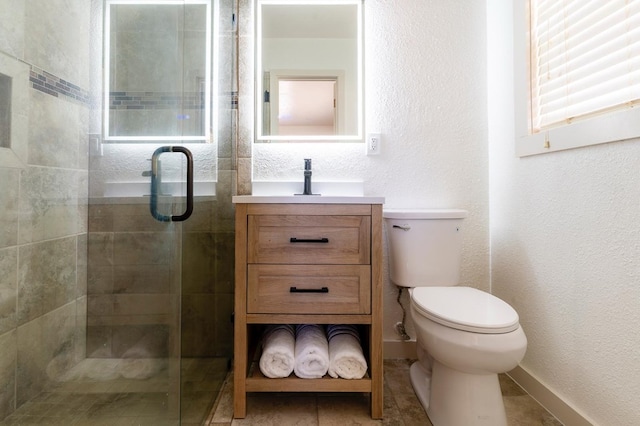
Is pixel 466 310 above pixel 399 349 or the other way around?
above

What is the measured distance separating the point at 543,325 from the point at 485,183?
2.48 feet

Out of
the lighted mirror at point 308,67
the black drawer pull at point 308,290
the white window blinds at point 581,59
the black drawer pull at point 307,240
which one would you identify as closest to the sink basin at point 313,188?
the lighted mirror at point 308,67

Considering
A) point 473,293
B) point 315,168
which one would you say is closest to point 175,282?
point 315,168

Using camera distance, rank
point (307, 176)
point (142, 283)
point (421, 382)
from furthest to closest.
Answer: point (307, 176), point (421, 382), point (142, 283)

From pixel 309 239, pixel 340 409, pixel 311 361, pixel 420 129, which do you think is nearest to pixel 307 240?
pixel 309 239

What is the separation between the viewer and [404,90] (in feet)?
5.27

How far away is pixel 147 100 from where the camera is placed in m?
1.08

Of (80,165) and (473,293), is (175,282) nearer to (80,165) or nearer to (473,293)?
(80,165)

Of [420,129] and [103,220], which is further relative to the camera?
[420,129]

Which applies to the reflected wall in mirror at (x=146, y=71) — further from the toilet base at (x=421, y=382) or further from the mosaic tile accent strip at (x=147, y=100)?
the toilet base at (x=421, y=382)

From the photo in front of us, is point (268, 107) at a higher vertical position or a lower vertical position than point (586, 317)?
higher

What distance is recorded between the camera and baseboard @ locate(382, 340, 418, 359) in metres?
1.57

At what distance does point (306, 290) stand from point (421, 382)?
2.36 feet

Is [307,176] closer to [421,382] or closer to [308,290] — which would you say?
[308,290]
